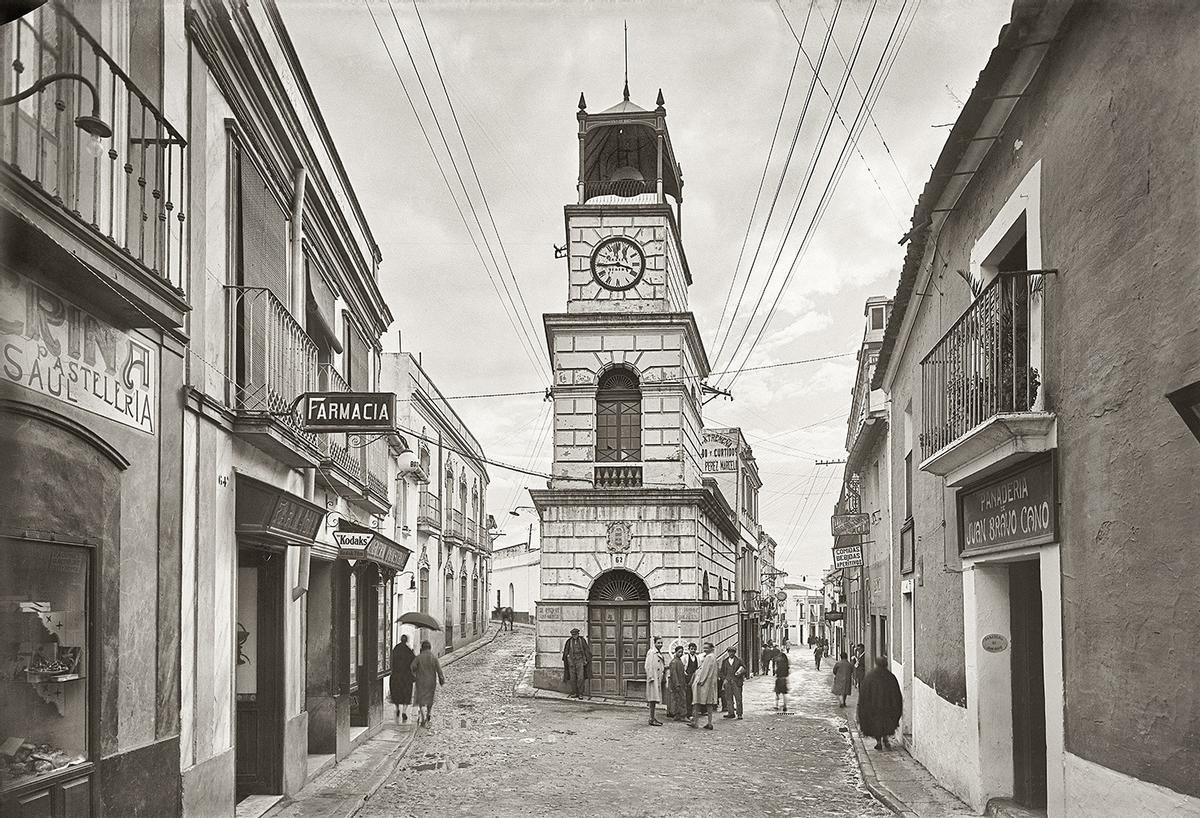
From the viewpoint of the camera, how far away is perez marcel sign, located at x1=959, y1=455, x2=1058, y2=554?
7926 millimetres

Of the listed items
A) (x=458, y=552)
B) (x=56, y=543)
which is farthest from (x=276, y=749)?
(x=458, y=552)

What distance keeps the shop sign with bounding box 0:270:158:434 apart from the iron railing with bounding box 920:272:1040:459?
5530 mm

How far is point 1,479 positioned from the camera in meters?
5.52

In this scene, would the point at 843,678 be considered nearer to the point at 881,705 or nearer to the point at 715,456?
the point at 715,456

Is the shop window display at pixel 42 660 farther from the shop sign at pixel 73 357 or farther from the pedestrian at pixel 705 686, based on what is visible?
the pedestrian at pixel 705 686

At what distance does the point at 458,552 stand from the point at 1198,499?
38567 millimetres

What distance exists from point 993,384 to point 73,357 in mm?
6061

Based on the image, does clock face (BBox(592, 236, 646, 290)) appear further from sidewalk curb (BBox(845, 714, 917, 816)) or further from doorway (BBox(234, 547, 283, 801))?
doorway (BBox(234, 547, 283, 801))

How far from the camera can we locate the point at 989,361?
346 inches

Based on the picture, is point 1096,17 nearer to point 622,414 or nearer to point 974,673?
point 974,673

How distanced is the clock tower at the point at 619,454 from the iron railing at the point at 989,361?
16016 millimetres

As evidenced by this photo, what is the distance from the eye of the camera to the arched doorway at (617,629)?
25.8 meters

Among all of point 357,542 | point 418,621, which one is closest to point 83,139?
point 357,542

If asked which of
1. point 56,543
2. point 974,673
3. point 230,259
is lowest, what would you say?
point 974,673
